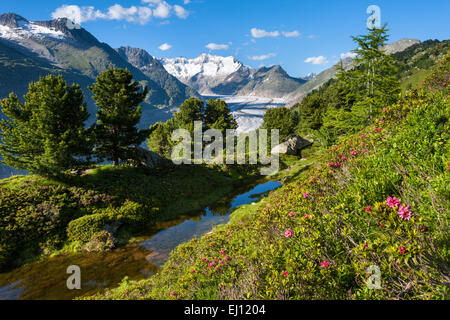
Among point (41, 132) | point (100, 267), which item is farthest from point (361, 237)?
point (41, 132)

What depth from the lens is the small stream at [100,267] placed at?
33.6 feet

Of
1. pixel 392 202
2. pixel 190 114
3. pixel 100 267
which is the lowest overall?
pixel 100 267

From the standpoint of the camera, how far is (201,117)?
45.7 metres

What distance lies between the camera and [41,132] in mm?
16719

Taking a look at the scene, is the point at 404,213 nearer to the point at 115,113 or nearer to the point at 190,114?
the point at 115,113

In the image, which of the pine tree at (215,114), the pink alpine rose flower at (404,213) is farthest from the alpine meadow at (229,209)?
the pine tree at (215,114)

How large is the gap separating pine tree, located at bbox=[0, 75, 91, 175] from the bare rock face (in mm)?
37196

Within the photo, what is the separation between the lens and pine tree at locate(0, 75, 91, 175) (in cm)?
1672

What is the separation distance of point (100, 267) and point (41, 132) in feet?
39.8

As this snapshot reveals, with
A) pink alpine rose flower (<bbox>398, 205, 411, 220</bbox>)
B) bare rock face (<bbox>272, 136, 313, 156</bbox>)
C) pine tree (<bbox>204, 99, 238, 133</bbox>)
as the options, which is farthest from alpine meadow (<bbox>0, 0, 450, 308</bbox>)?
pine tree (<bbox>204, 99, 238, 133</bbox>)

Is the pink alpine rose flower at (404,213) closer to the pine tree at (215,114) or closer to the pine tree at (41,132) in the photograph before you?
the pine tree at (41,132)

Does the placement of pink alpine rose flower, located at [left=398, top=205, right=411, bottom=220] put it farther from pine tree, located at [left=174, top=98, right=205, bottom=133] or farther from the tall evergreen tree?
the tall evergreen tree
